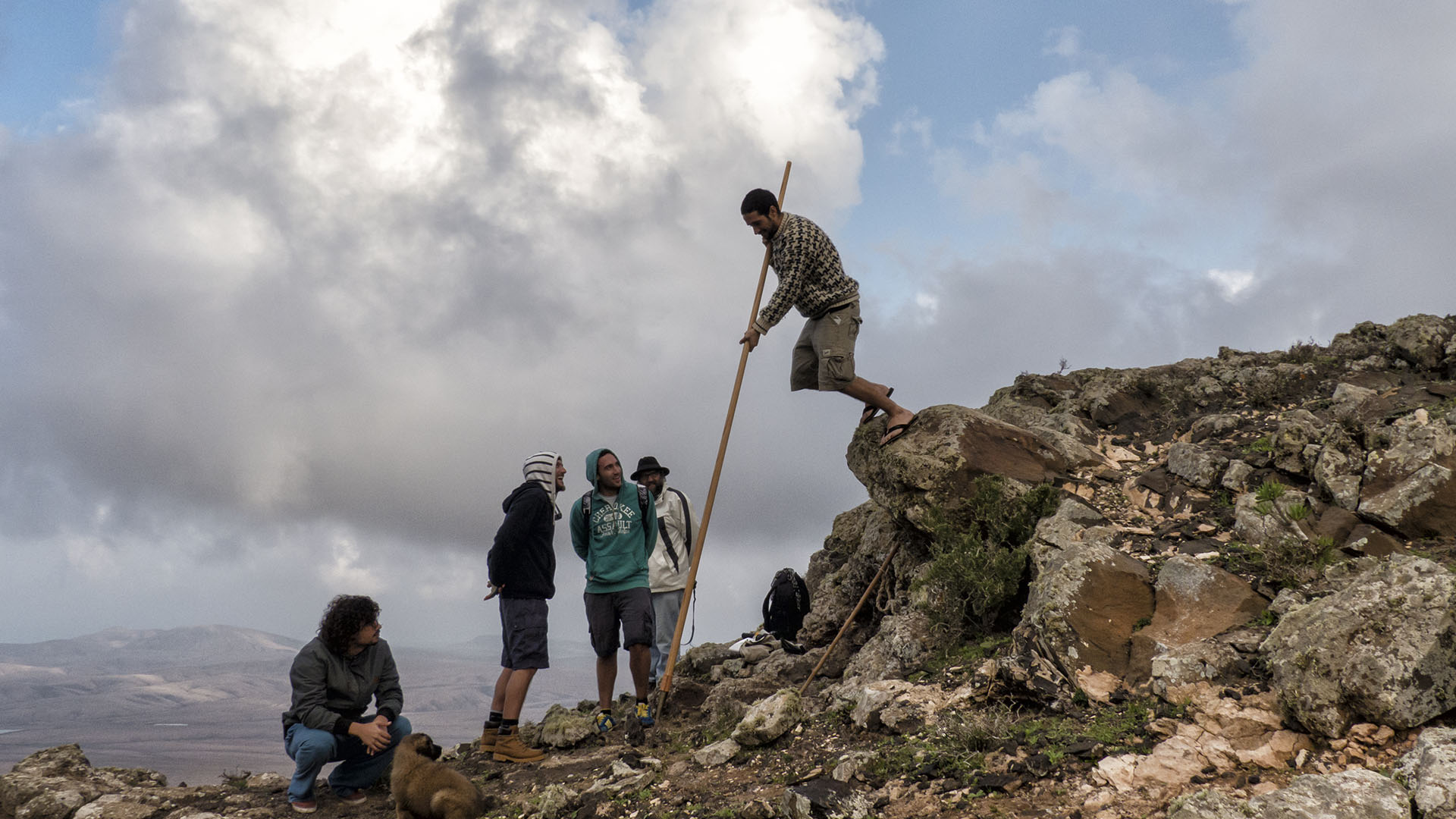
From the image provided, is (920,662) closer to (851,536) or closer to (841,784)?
(841,784)

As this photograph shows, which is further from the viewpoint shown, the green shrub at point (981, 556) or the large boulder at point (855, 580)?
the large boulder at point (855, 580)

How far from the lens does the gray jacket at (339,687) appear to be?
7.03 meters

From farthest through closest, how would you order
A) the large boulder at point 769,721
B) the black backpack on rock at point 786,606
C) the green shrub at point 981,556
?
the black backpack on rock at point 786,606 < the green shrub at point 981,556 < the large boulder at point 769,721

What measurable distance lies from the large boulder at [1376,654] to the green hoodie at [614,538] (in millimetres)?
5514

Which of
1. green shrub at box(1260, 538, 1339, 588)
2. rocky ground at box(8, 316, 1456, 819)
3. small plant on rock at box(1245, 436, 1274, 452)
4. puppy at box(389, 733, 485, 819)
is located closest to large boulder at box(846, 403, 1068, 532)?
rocky ground at box(8, 316, 1456, 819)

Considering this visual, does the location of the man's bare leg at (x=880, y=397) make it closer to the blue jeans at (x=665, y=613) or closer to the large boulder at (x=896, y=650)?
the large boulder at (x=896, y=650)

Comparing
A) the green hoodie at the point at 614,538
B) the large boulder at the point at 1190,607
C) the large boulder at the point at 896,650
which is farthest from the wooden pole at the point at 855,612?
the large boulder at the point at 1190,607

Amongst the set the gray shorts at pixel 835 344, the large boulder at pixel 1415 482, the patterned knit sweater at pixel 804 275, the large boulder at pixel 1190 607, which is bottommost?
the large boulder at pixel 1190 607

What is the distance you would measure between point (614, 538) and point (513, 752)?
2.26 meters

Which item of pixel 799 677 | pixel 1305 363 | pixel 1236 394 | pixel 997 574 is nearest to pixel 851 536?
pixel 799 677

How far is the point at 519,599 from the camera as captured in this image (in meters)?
7.89

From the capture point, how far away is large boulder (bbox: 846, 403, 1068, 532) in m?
8.05

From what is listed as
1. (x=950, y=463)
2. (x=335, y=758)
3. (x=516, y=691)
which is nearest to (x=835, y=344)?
(x=950, y=463)

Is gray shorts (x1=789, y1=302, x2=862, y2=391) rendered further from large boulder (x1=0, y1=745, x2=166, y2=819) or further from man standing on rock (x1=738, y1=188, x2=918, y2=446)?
large boulder (x1=0, y1=745, x2=166, y2=819)
